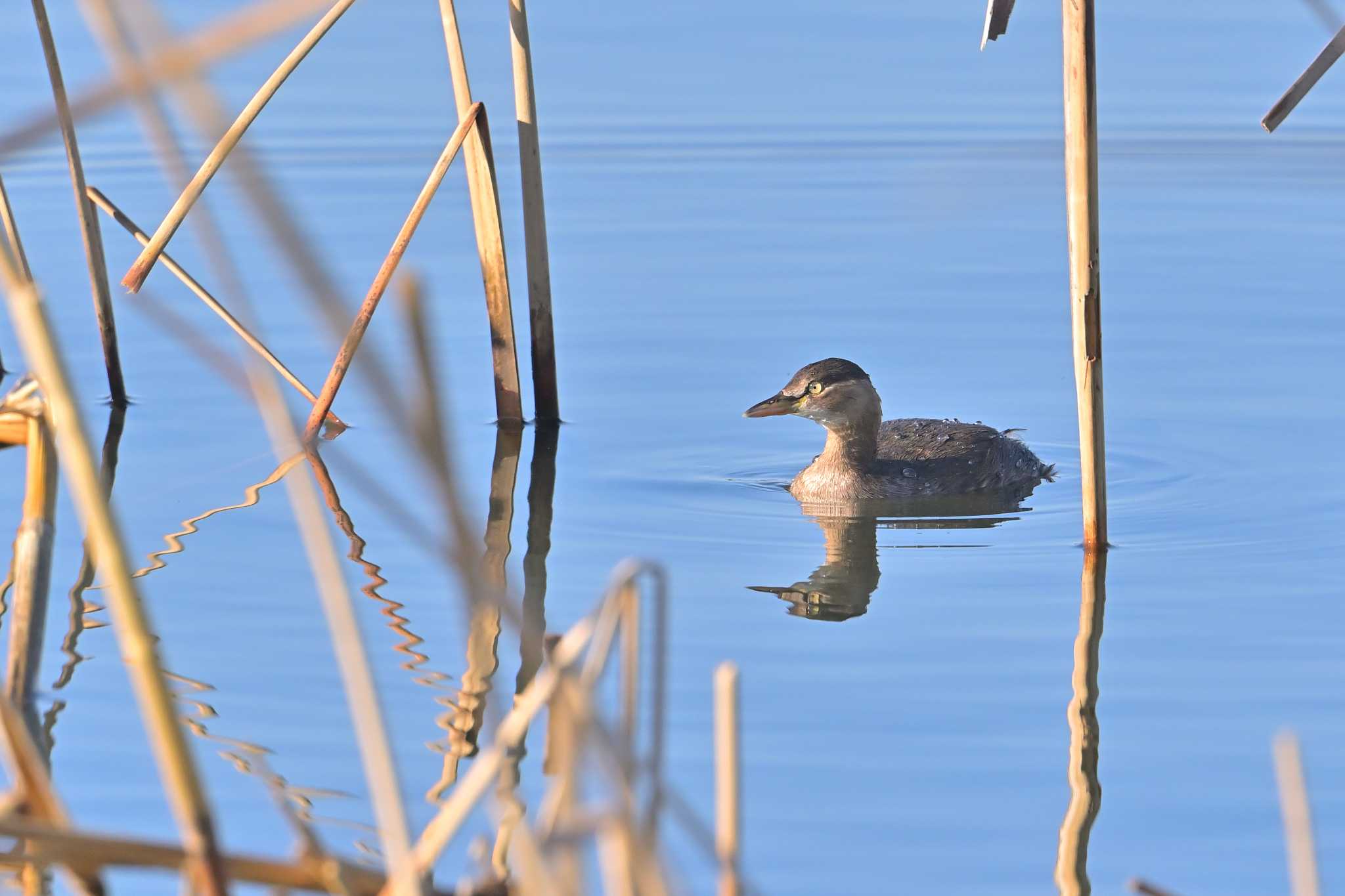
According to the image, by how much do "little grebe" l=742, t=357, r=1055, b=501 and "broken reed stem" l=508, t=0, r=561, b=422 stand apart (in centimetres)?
86

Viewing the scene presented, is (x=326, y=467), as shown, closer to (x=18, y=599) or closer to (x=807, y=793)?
(x=807, y=793)

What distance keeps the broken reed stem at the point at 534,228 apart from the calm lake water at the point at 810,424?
215 millimetres

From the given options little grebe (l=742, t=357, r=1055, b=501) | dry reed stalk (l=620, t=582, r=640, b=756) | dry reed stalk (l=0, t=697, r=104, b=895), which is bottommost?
dry reed stalk (l=0, t=697, r=104, b=895)

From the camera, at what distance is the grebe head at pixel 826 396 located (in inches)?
316

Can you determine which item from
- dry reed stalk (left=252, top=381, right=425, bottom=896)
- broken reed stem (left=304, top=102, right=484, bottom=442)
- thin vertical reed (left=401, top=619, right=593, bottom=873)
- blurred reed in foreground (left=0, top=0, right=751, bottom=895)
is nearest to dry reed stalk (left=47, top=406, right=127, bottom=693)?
broken reed stem (left=304, top=102, right=484, bottom=442)

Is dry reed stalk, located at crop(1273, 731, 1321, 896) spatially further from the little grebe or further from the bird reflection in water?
the little grebe

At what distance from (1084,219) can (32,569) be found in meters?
3.20

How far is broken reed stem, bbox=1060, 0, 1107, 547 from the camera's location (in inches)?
208

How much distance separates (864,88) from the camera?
1327 cm

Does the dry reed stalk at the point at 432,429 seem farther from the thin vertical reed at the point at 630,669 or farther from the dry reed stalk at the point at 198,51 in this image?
the thin vertical reed at the point at 630,669

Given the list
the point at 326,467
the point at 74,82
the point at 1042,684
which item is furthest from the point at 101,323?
the point at 1042,684

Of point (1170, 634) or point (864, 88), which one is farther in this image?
point (864, 88)

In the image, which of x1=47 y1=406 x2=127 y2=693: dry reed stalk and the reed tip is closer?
x1=47 y1=406 x2=127 y2=693: dry reed stalk

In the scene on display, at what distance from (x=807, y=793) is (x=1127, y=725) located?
1.00 m
